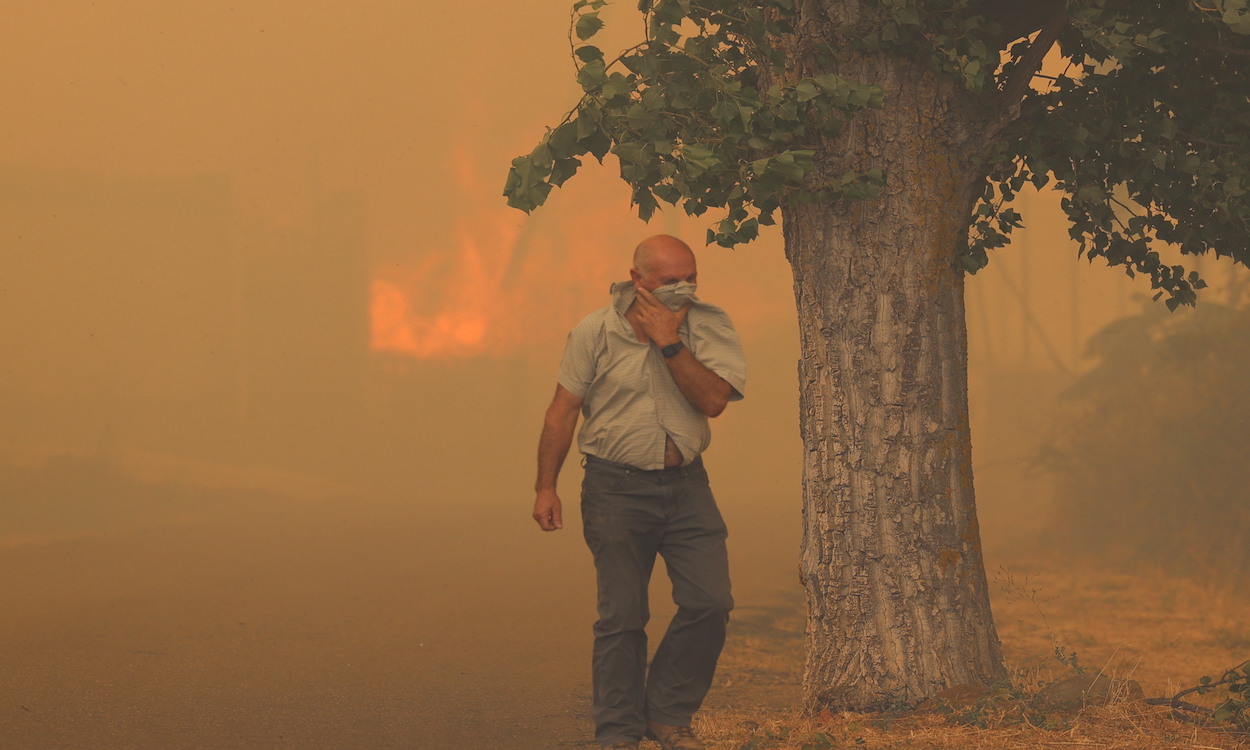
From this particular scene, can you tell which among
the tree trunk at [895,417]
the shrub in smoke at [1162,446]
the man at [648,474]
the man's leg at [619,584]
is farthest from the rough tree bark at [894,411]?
the shrub in smoke at [1162,446]

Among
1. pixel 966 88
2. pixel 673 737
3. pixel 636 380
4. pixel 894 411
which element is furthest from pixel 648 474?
Answer: pixel 966 88

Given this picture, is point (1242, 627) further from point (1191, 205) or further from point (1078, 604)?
point (1191, 205)

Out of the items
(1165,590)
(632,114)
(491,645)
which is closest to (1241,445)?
(1165,590)

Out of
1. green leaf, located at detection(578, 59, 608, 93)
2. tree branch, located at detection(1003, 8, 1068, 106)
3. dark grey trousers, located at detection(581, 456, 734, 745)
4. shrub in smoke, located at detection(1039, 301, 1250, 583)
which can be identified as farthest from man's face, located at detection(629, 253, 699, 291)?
shrub in smoke, located at detection(1039, 301, 1250, 583)

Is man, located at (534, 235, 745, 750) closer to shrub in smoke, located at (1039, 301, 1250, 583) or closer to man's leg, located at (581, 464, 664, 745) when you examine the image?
man's leg, located at (581, 464, 664, 745)

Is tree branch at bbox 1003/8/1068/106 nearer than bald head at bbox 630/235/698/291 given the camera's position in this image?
No

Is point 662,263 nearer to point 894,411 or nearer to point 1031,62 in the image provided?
point 894,411

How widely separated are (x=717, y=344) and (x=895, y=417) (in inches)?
56.5

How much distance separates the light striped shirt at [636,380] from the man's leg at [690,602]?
0.65ft

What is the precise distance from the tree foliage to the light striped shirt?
31.7 inches

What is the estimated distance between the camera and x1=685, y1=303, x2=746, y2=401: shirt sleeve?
16.2ft

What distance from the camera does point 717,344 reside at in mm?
4969

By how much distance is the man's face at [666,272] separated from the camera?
16.1 feet

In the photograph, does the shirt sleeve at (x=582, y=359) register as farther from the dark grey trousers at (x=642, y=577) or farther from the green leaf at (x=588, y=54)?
the green leaf at (x=588, y=54)
